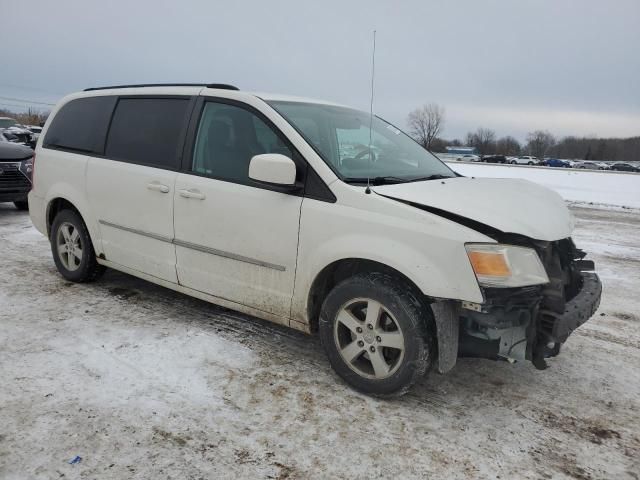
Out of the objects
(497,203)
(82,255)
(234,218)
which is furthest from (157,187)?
(497,203)

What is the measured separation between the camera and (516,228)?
259 cm

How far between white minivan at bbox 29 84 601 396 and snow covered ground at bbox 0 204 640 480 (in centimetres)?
29

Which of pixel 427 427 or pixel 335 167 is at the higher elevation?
pixel 335 167

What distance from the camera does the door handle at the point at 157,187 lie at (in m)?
3.72

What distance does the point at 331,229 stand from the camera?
2938mm

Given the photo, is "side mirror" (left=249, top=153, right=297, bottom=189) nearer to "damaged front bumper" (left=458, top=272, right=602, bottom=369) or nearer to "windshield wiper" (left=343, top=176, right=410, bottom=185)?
"windshield wiper" (left=343, top=176, right=410, bottom=185)

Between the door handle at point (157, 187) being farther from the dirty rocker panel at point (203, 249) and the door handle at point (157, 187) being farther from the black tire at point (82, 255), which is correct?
the black tire at point (82, 255)

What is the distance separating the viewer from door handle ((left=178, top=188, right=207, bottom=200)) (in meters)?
3.51

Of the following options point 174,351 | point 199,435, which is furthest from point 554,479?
point 174,351

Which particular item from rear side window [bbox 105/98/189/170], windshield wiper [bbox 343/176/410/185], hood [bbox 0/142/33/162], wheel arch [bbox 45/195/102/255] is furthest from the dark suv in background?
windshield wiper [bbox 343/176/410/185]

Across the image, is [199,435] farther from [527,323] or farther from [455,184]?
[455,184]

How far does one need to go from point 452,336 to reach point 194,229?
1955 mm

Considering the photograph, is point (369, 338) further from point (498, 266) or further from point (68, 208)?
point (68, 208)

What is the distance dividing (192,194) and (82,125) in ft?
6.03
